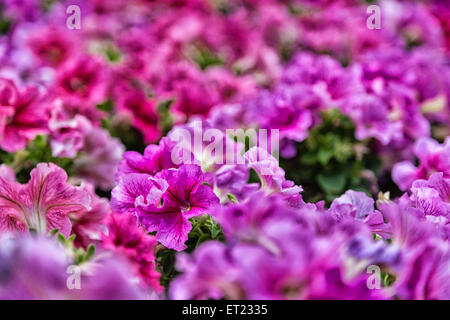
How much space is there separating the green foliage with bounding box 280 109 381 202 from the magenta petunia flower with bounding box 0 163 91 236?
0.68 meters

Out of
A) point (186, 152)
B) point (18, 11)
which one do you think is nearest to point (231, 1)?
point (18, 11)

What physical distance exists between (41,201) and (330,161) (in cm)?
80

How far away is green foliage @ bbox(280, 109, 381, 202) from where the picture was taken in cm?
137

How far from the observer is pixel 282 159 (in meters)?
1.40

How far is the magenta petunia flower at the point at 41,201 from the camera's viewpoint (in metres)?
0.81

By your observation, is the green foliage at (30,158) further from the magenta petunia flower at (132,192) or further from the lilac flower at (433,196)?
the lilac flower at (433,196)

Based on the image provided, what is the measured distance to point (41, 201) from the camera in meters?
0.83

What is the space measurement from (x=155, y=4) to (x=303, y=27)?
656 millimetres

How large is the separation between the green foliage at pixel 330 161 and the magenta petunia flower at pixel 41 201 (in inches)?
26.7

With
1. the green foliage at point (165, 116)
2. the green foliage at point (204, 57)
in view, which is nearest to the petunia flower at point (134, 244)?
the green foliage at point (165, 116)

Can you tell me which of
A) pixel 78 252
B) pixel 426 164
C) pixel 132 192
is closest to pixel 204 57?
pixel 426 164

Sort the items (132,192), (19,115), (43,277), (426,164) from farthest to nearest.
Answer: (19,115) → (426,164) → (132,192) → (43,277)

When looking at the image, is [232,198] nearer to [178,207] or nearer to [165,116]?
[178,207]
